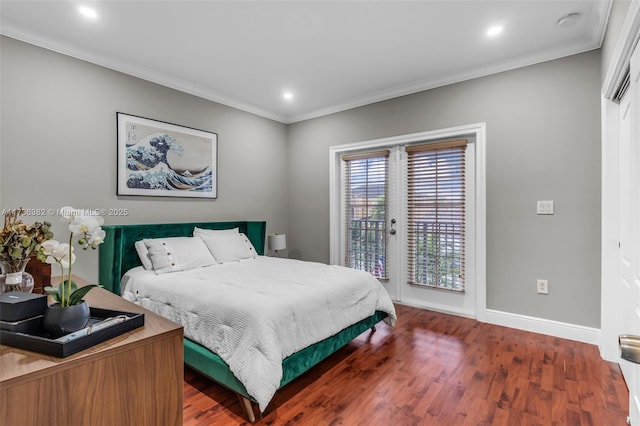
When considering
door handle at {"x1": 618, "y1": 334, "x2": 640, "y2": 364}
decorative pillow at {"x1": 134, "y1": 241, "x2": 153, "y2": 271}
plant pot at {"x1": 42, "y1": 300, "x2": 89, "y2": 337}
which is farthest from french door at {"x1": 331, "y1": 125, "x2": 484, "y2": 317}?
plant pot at {"x1": 42, "y1": 300, "x2": 89, "y2": 337}

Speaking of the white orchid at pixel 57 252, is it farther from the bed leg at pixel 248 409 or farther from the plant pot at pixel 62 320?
the bed leg at pixel 248 409

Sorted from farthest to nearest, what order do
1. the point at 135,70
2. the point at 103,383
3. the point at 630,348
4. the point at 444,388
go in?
1. the point at 135,70
2. the point at 444,388
3. the point at 103,383
4. the point at 630,348

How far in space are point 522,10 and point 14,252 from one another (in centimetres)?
337

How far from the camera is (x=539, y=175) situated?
9.96ft

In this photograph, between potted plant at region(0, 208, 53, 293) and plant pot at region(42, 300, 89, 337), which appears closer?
plant pot at region(42, 300, 89, 337)

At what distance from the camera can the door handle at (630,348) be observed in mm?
739

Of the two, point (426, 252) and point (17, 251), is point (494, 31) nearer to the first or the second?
point (426, 252)

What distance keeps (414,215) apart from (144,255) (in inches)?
116

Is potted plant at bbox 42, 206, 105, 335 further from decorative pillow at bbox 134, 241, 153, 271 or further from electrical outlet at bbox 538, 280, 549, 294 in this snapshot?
electrical outlet at bbox 538, 280, 549, 294

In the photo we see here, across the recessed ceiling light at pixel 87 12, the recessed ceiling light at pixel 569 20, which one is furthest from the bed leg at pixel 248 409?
the recessed ceiling light at pixel 569 20

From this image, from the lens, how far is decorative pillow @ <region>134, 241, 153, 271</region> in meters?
3.08

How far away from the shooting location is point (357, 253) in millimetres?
4434

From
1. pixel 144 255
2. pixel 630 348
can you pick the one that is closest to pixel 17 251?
pixel 144 255

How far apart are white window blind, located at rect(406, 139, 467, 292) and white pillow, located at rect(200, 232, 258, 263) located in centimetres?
196
